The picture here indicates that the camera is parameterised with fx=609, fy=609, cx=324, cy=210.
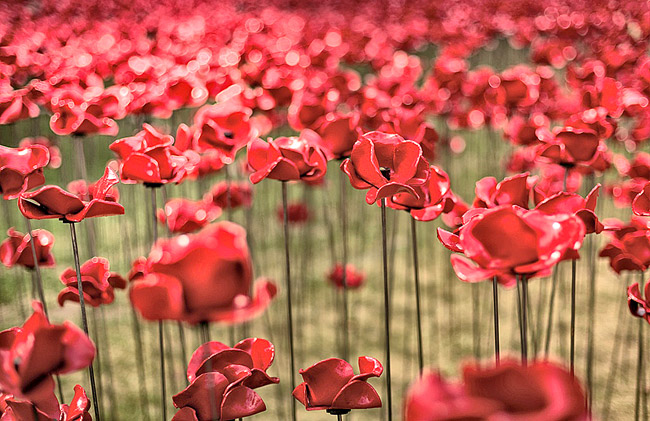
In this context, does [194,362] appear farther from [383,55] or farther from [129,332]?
[383,55]

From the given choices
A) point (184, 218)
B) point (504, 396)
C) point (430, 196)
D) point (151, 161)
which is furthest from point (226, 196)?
point (504, 396)

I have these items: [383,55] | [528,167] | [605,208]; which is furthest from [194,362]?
[605,208]

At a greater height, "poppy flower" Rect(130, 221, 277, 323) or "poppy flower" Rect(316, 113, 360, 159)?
"poppy flower" Rect(316, 113, 360, 159)

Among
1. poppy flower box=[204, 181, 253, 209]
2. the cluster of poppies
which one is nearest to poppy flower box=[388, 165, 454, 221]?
the cluster of poppies

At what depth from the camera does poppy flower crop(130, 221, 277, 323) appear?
301 mm

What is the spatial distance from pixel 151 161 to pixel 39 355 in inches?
10.8

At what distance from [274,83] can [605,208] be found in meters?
1.24

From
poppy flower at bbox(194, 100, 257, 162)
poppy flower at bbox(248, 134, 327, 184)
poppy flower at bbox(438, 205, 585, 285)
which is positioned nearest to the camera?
poppy flower at bbox(438, 205, 585, 285)

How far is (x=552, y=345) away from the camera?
124 centimetres

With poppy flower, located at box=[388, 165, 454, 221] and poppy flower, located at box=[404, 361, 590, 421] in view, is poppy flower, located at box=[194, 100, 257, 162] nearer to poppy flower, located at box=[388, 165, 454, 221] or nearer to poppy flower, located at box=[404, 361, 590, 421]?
poppy flower, located at box=[388, 165, 454, 221]

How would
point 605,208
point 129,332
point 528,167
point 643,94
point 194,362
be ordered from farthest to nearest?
point 605,208 → point 129,332 → point 528,167 → point 643,94 → point 194,362

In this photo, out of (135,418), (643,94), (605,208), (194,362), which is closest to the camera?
(194,362)

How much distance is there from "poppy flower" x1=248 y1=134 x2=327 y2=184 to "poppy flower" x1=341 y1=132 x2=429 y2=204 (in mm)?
77

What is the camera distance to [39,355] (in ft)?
1.15
